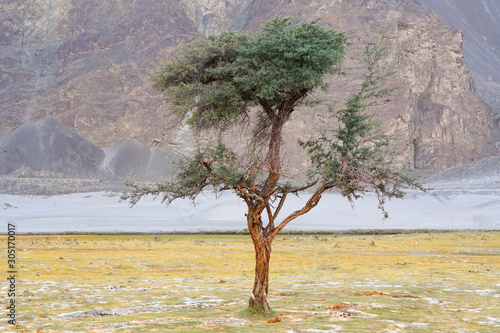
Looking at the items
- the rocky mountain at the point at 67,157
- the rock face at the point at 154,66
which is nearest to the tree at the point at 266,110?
the rocky mountain at the point at 67,157

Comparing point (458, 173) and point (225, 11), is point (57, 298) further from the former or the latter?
point (225, 11)

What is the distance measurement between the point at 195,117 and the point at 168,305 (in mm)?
4928

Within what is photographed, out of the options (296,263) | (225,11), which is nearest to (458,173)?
(225,11)

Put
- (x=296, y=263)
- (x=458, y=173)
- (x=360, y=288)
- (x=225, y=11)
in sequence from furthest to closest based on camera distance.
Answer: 1. (x=225, y=11)
2. (x=458, y=173)
3. (x=296, y=263)
4. (x=360, y=288)

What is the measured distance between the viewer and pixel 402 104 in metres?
124

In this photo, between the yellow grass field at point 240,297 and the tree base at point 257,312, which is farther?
the tree base at point 257,312

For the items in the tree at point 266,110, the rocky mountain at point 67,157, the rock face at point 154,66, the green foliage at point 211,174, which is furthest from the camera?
the rock face at point 154,66

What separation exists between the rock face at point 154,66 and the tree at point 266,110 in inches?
4020

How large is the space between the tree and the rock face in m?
102

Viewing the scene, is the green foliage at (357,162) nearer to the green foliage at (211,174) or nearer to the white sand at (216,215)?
the green foliage at (211,174)

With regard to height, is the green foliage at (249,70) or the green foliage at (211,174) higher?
the green foliage at (249,70)

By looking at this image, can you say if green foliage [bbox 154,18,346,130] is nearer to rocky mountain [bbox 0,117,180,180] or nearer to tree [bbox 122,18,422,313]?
tree [bbox 122,18,422,313]

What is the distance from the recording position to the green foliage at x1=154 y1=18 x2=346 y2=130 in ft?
42.0

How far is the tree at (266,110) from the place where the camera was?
12391mm
